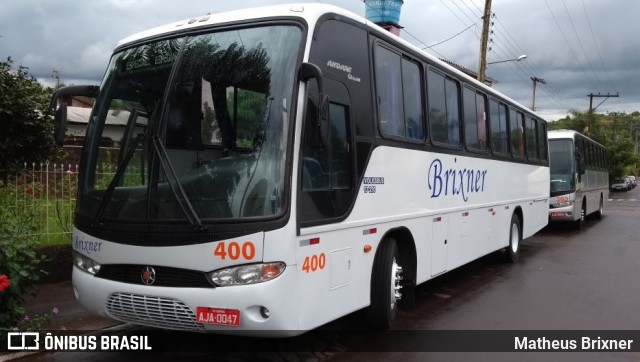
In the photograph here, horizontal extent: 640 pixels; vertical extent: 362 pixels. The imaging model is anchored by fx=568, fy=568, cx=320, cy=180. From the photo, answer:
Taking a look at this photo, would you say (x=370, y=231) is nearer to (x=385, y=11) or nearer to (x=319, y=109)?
(x=319, y=109)

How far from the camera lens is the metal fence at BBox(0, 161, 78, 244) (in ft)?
25.5

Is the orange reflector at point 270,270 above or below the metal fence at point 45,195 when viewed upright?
below

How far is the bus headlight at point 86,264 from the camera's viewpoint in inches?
186

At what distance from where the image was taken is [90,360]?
507cm

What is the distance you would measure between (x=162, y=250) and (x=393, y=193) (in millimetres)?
2565

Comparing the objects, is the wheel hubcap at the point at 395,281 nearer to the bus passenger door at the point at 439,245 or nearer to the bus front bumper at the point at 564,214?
the bus passenger door at the point at 439,245

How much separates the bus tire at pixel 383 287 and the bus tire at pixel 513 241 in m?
5.58

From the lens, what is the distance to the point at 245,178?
4.24m

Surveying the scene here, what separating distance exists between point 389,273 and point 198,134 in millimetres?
2381

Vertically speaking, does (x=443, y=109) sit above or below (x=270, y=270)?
above

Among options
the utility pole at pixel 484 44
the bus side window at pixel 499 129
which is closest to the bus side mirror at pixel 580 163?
the utility pole at pixel 484 44

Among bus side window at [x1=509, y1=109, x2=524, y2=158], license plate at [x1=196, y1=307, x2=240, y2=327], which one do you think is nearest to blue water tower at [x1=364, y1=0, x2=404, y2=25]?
bus side window at [x1=509, y1=109, x2=524, y2=158]

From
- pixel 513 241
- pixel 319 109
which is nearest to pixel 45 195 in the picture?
pixel 319 109

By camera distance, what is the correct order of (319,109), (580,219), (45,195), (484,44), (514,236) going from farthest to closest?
Answer: (484,44) → (580,219) → (514,236) → (45,195) → (319,109)
